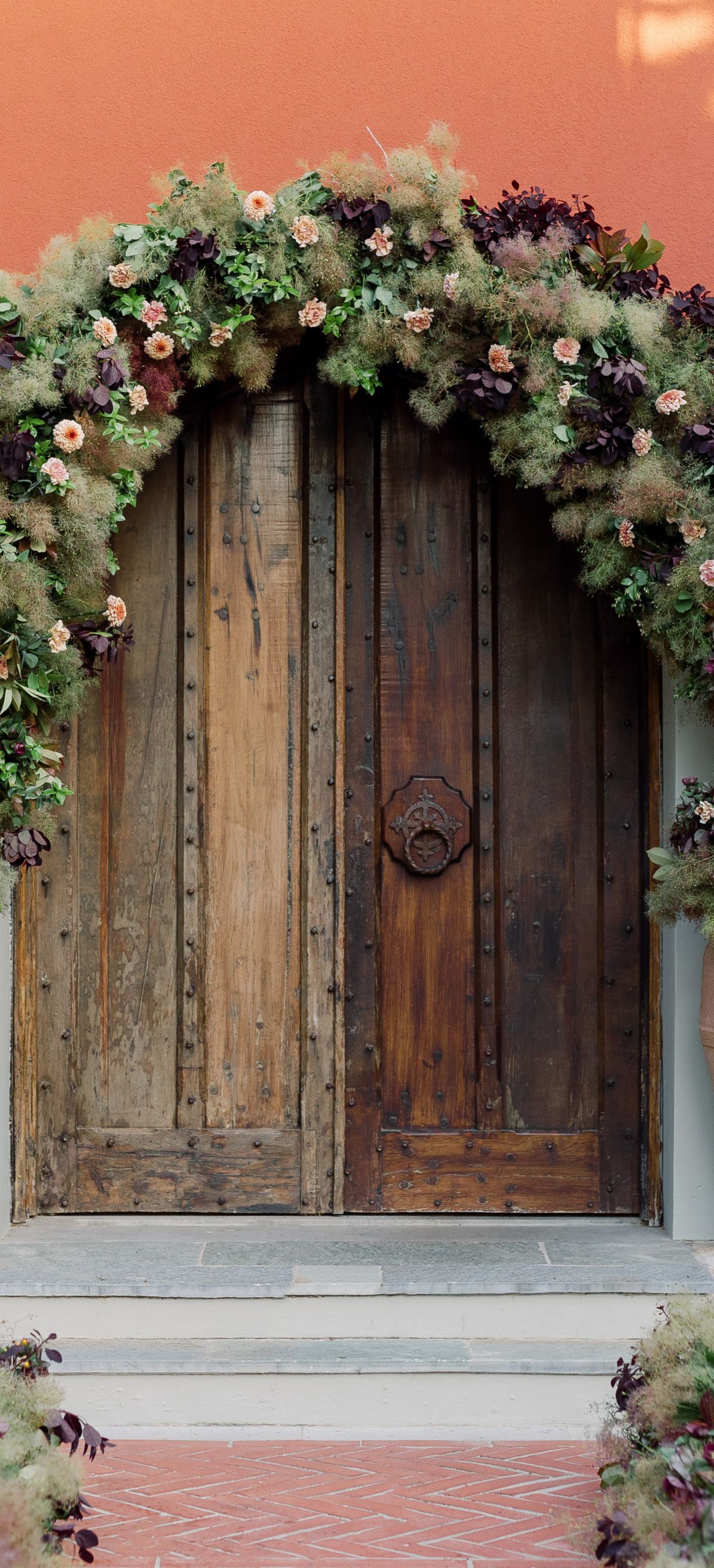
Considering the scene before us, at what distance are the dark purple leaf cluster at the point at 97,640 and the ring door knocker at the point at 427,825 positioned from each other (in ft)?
3.14

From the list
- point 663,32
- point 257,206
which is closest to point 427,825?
point 257,206

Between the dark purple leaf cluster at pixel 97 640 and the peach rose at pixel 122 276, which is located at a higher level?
the peach rose at pixel 122 276

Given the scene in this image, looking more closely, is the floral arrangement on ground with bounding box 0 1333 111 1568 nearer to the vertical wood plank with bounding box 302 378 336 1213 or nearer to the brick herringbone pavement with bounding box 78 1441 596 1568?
the brick herringbone pavement with bounding box 78 1441 596 1568

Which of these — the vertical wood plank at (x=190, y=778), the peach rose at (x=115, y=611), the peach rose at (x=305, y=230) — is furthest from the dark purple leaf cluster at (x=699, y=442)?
the peach rose at (x=115, y=611)

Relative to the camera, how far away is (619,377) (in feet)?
11.2

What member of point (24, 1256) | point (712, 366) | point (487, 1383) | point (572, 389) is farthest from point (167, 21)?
point (487, 1383)

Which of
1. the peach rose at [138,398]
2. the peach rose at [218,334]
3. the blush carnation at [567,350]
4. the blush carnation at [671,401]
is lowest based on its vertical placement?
the blush carnation at [671,401]

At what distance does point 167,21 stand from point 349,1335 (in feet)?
12.4

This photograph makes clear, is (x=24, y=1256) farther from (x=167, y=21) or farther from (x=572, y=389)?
(x=167, y=21)

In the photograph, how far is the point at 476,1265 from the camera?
3469 mm

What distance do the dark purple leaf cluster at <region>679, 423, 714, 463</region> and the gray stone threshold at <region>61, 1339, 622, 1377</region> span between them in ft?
7.66

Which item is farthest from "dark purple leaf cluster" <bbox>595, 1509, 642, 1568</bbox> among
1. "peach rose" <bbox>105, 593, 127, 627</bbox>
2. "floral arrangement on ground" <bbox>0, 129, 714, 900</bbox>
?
"peach rose" <bbox>105, 593, 127, 627</bbox>

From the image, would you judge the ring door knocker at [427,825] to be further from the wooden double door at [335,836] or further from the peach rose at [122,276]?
the peach rose at [122,276]

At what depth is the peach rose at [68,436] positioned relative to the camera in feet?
10.9
